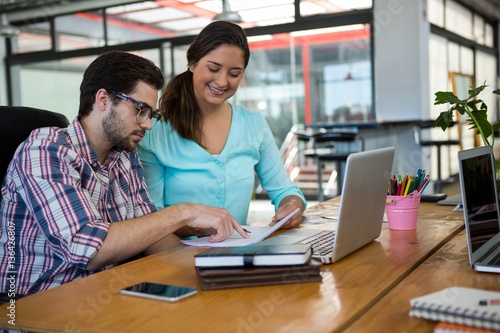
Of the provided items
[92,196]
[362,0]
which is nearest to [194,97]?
[92,196]

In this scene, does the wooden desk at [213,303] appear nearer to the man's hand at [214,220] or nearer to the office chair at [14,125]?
the man's hand at [214,220]

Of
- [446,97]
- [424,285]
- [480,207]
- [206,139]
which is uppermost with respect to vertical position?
[446,97]

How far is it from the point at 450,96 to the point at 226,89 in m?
0.74

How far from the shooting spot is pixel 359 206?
53.3 inches

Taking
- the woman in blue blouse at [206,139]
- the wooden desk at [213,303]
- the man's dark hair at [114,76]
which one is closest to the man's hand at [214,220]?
the wooden desk at [213,303]

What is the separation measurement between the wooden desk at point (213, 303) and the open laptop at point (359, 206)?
5 centimetres

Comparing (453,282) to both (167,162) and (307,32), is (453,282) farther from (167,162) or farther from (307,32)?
(307,32)

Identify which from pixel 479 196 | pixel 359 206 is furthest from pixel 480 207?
pixel 359 206

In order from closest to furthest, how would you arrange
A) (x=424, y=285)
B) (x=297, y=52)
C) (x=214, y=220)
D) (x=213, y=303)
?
(x=213, y=303), (x=424, y=285), (x=214, y=220), (x=297, y=52)

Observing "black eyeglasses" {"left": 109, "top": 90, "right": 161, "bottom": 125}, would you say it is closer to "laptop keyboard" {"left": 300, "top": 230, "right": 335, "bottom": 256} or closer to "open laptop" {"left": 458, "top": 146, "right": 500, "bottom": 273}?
"laptop keyboard" {"left": 300, "top": 230, "right": 335, "bottom": 256}

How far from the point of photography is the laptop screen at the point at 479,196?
50.5 inches

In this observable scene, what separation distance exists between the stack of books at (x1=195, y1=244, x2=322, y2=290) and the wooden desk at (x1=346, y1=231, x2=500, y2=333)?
173 millimetres

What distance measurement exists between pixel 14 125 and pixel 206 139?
70 centimetres

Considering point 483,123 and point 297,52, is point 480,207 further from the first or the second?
point 297,52
